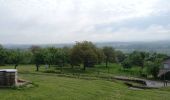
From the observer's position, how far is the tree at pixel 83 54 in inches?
3875

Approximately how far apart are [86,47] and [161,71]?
24.9m

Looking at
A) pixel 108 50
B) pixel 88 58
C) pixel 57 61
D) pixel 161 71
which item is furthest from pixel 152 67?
pixel 108 50

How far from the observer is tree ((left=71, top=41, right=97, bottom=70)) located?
98.4 m

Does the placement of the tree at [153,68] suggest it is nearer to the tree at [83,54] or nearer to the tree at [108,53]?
the tree at [83,54]

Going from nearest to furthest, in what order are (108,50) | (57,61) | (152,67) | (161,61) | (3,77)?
1. (3,77)
2. (152,67)
3. (161,61)
4. (57,61)
5. (108,50)

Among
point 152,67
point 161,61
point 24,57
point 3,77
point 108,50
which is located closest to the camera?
point 3,77

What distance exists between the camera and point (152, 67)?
8419 centimetres

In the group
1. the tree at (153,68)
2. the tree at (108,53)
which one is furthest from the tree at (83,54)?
the tree at (108,53)

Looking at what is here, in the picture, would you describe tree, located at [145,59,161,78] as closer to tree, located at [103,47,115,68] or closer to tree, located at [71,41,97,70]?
tree, located at [71,41,97,70]

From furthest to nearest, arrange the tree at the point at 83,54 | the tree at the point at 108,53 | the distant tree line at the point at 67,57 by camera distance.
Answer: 1. the tree at the point at 108,53
2. the tree at the point at 83,54
3. the distant tree line at the point at 67,57

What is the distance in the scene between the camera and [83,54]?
3866 inches

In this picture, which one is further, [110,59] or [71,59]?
[110,59]

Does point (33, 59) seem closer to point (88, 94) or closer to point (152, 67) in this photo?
point (152, 67)

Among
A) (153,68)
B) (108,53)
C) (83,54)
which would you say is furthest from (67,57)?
(108,53)
